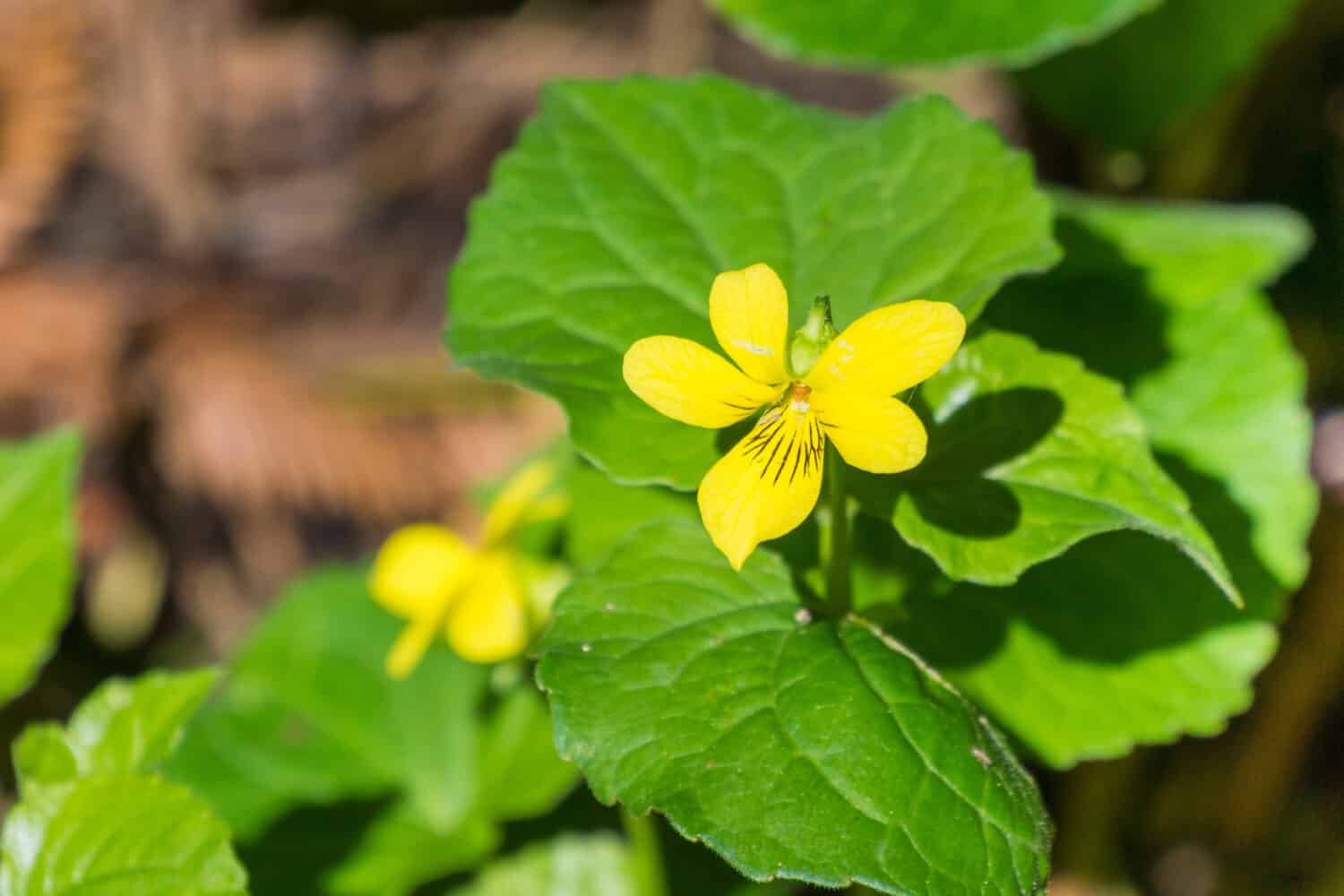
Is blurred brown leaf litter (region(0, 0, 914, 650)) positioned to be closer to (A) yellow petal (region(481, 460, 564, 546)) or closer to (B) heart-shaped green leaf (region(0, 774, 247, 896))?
(A) yellow petal (region(481, 460, 564, 546))

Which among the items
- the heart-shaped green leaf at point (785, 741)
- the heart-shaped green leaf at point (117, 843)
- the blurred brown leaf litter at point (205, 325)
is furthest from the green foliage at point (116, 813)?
the blurred brown leaf litter at point (205, 325)

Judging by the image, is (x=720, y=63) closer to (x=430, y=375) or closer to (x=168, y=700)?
(x=430, y=375)

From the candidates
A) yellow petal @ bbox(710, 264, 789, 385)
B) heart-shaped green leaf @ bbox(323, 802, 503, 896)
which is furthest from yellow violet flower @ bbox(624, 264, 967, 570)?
heart-shaped green leaf @ bbox(323, 802, 503, 896)

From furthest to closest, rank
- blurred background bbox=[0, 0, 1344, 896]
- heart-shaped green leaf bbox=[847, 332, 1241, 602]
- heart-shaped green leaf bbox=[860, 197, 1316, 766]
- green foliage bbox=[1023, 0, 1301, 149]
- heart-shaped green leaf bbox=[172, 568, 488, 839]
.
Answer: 1. blurred background bbox=[0, 0, 1344, 896]
2. green foliage bbox=[1023, 0, 1301, 149]
3. heart-shaped green leaf bbox=[172, 568, 488, 839]
4. heart-shaped green leaf bbox=[860, 197, 1316, 766]
5. heart-shaped green leaf bbox=[847, 332, 1241, 602]

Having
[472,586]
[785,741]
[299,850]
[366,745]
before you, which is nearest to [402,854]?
[299,850]

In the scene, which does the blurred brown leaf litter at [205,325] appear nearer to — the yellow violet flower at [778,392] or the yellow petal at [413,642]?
the yellow petal at [413,642]

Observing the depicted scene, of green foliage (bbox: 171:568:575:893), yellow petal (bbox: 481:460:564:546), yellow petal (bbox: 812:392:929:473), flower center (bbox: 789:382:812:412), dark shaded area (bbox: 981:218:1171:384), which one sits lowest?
green foliage (bbox: 171:568:575:893)
